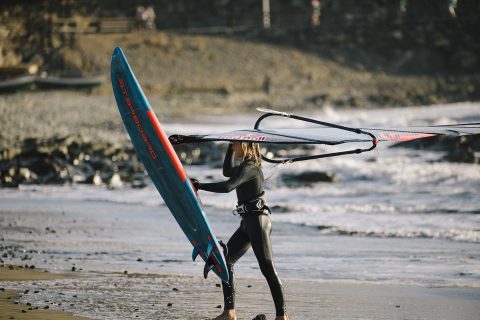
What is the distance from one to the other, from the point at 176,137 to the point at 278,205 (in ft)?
29.2

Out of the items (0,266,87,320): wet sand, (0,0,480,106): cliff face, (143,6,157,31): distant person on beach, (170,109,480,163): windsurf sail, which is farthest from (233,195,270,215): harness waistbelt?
(143,6,157,31): distant person on beach

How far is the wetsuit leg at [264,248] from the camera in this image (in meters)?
7.89

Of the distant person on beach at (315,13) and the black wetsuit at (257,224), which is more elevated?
the distant person on beach at (315,13)

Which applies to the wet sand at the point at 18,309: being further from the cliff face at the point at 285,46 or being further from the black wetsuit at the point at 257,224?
the cliff face at the point at 285,46

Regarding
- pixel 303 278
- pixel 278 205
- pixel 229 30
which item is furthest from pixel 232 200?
pixel 229 30

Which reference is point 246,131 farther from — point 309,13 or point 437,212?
point 309,13

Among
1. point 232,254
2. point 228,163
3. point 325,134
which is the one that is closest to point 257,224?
point 232,254

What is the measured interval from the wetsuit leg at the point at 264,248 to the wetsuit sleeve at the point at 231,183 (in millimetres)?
331

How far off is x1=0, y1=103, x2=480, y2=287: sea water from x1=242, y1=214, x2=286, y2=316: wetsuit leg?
33.1 inches

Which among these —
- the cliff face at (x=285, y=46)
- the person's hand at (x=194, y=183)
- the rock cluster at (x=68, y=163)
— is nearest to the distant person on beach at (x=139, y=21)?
the cliff face at (x=285, y=46)

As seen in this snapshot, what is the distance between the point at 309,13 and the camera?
60750mm

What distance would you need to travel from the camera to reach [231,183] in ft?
25.2

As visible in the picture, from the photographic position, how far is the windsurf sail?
8016 millimetres

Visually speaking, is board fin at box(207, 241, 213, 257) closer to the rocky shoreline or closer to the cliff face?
the rocky shoreline
